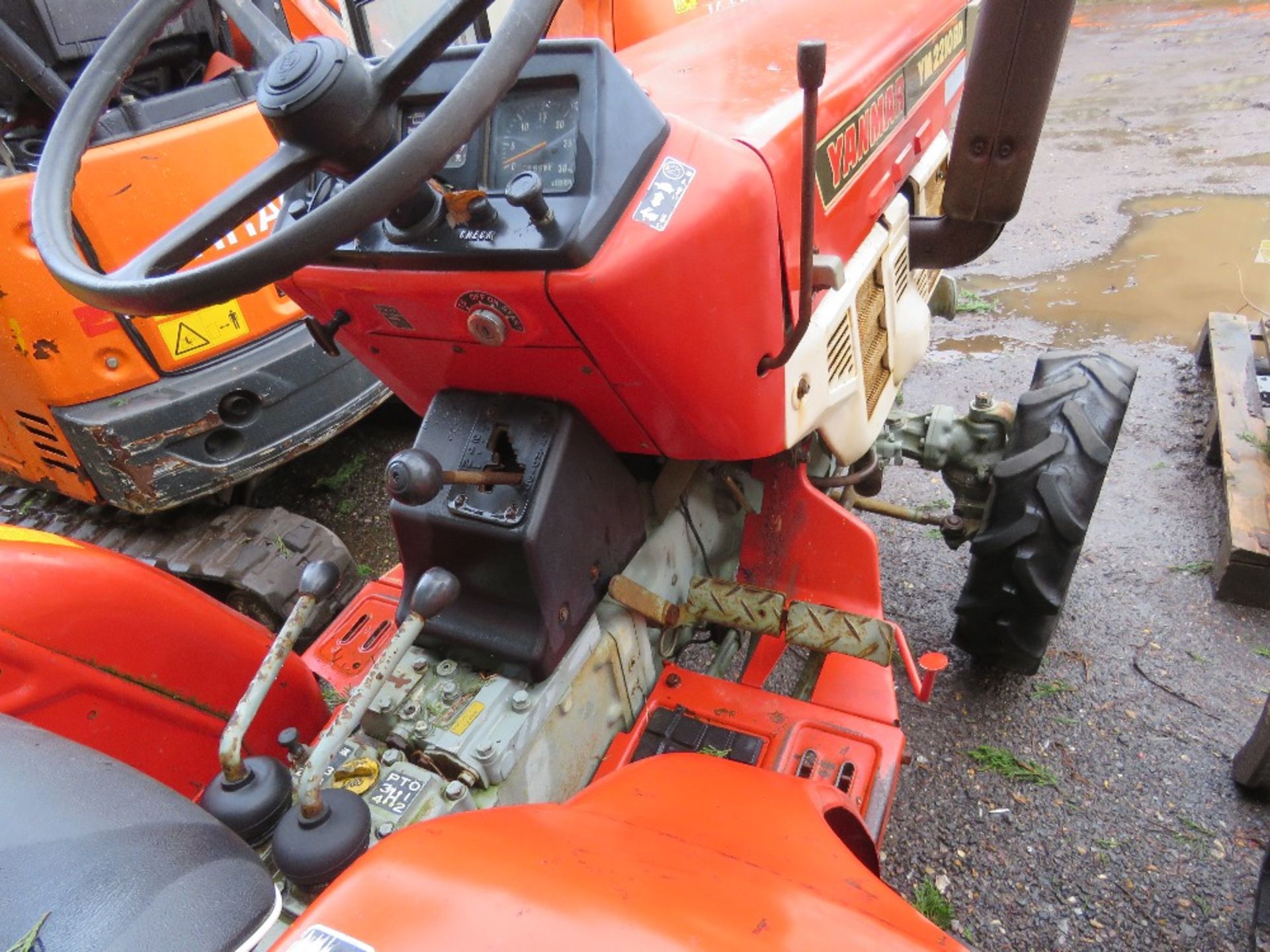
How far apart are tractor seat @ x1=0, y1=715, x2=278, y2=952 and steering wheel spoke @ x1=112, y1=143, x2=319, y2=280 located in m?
0.54

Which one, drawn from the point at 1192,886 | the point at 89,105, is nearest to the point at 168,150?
Result: the point at 89,105

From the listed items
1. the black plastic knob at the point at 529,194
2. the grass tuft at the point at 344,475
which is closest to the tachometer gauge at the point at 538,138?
the black plastic knob at the point at 529,194

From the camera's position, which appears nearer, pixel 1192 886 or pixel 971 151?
pixel 971 151

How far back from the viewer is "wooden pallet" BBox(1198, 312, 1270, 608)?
2.60m

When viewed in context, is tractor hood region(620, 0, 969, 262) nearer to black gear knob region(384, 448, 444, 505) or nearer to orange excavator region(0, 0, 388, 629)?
black gear knob region(384, 448, 444, 505)

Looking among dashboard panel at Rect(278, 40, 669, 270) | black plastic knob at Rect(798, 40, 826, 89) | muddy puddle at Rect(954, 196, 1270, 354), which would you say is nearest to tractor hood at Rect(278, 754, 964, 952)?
dashboard panel at Rect(278, 40, 669, 270)

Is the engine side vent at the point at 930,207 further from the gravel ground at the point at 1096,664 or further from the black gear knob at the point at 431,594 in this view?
the black gear knob at the point at 431,594

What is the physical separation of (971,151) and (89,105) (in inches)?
52.5

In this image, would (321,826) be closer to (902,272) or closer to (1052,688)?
(902,272)

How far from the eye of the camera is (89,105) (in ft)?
4.19

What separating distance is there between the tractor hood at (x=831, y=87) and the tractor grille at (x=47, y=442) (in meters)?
1.87

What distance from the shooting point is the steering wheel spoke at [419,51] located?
3.20 feet

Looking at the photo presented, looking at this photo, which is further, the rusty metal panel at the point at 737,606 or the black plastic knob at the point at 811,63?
the rusty metal panel at the point at 737,606

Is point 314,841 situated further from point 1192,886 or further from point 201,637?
point 1192,886
